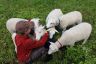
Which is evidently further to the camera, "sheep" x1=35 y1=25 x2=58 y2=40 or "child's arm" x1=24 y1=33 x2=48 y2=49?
"sheep" x1=35 y1=25 x2=58 y2=40

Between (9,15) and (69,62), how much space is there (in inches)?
112

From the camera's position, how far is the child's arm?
23.3 feet

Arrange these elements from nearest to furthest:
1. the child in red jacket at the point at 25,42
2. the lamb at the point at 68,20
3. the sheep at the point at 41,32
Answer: the child in red jacket at the point at 25,42
the sheep at the point at 41,32
the lamb at the point at 68,20

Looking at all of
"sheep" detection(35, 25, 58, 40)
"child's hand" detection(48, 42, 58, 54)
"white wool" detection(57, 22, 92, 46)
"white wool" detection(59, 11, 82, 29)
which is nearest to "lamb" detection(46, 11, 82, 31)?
"white wool" detection(59, 11, 82, 29)

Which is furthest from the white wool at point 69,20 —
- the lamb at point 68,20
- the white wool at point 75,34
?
the white wool at point 75,34

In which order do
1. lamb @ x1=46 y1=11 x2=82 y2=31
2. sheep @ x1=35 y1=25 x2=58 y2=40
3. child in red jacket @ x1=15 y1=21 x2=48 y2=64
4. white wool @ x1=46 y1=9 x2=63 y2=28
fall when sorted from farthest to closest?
1. lamb @ x1=46 y1=11 x2=82 y2=31
2. white wool @ x1=46 y1=9 x2=63 y2=28
3. sheep @ x1=35 y1=25 x2=58 y2=40
4. child in red jacket @ x1=15 y1=21 x2=48 y2=64

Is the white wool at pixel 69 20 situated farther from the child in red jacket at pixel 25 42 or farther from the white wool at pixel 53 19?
the child in red jacket at pixel 25 42

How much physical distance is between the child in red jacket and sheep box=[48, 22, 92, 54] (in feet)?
0.83

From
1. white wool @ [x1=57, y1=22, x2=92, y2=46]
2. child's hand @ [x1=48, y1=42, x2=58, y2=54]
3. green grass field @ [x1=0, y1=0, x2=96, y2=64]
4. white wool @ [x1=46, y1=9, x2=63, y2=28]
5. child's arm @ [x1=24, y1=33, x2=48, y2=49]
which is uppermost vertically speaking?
white wool @ [x1=46, y1=9, x2=63, y2=28]

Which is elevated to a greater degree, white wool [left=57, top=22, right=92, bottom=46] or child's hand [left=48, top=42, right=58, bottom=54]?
white wool [left=57, top=22, right=92, bottom=46]

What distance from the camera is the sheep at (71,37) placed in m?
7.41

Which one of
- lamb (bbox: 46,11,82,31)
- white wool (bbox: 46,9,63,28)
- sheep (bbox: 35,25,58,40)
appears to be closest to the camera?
sheep (bbox: 35,25,58,40)

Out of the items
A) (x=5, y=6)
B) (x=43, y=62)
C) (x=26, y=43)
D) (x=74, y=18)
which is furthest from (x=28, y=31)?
(x=5, y=6)

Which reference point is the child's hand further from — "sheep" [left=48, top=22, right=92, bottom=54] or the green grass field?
the green grass field
